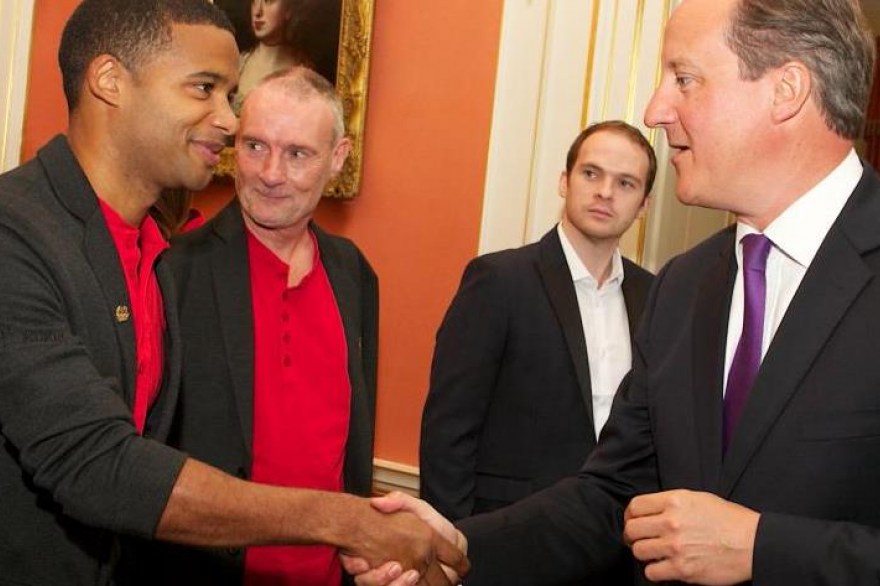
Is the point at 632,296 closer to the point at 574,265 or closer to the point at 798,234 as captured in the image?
the point at 574,265

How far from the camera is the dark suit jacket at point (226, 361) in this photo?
2.77m

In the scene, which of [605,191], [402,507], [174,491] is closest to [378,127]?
[605,191]

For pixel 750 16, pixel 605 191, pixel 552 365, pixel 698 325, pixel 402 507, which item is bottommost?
pixel 402 507

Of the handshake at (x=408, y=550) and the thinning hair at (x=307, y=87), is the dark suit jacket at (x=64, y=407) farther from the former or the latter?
the thinning hair at (x=307, y=87)

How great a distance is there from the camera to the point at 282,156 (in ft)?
10.7

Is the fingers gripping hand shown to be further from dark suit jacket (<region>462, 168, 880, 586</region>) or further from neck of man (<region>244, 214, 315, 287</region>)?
neck of man (<region>244, 214, 315, 287</region>)

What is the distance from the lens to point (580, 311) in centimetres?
361

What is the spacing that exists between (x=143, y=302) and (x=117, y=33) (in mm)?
556

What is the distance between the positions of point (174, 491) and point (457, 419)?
1.54 meters

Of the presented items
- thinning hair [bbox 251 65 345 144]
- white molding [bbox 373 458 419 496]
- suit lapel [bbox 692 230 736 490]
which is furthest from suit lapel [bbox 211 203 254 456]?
white molding [bbox 373 458 419 496]

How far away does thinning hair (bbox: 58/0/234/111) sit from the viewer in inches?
93.7

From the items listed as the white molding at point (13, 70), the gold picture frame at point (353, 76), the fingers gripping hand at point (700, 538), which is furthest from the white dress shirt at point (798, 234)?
the white molding at point (13, 70)

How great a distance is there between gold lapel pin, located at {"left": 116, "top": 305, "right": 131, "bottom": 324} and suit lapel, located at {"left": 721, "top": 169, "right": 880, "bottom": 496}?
1123 millimetres

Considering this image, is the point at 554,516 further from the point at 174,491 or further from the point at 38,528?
the point at 38,528
